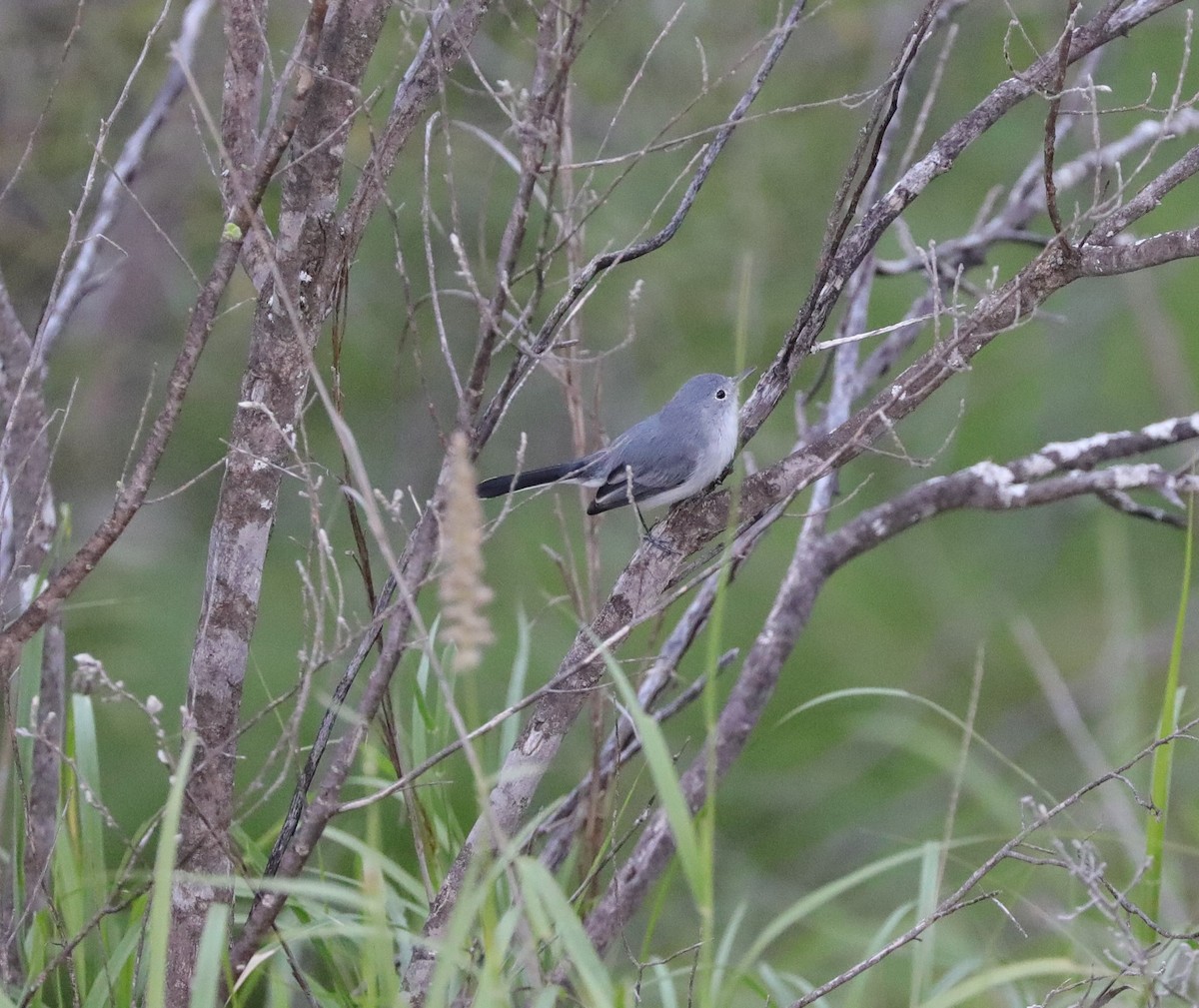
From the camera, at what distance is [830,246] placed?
2.18 metres

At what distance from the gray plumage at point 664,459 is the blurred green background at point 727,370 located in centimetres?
149

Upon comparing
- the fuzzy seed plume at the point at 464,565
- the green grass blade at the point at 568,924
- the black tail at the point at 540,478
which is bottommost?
the green grass blade at the point at 568,924

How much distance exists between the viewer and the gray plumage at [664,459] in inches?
123

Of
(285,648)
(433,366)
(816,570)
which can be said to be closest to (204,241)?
(433,366)

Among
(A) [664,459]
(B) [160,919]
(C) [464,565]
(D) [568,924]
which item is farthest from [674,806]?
(A) [664,459]

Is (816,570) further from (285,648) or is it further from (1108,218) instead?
(285,648)

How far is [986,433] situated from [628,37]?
2.70 meters

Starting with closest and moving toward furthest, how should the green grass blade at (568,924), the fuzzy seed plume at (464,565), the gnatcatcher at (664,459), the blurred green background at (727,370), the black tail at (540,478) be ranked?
1. the fuzzy seed plume at (464,565)
2. the green grass blade at (568,924)
3. the gnatcatcher at (664,459)
4. the black tail at (540,478)
5. the blurred green background at (727,370)

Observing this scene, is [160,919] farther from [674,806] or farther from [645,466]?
[645,466]

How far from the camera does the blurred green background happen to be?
512cm

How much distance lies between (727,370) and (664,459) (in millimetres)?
2694

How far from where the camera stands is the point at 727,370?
19.1ft

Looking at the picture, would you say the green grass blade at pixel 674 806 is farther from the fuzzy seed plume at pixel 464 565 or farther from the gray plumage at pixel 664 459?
the gray plumage at pixel 664 459

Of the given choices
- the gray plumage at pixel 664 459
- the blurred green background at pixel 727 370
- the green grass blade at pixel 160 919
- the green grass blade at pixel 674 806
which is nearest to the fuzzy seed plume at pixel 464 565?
the green grass blade at pixel 674 806
